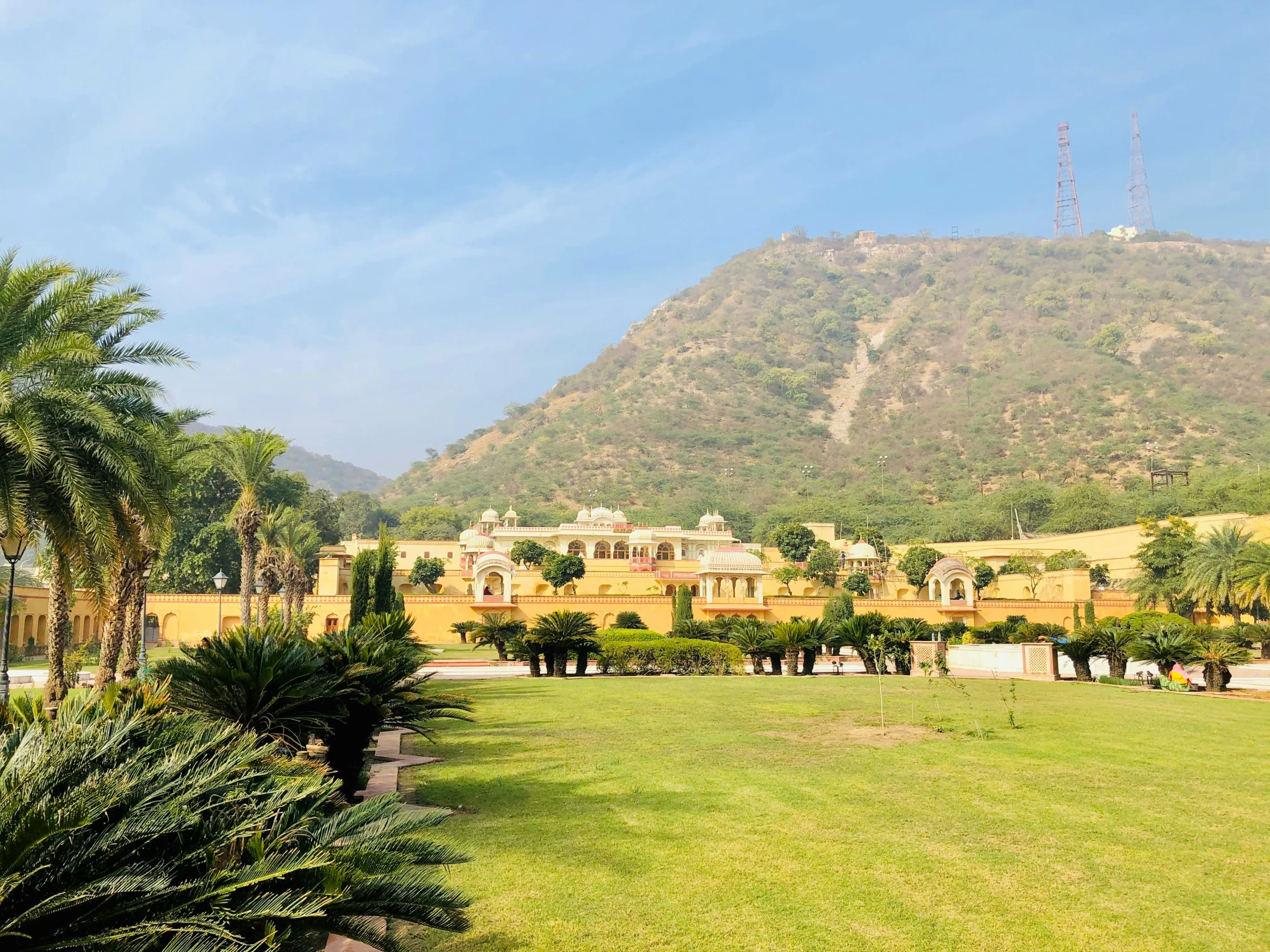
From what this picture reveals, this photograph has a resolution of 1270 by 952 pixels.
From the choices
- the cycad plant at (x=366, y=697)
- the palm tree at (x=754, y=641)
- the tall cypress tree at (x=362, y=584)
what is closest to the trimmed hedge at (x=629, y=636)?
the palm tree at (x=754, y=641)

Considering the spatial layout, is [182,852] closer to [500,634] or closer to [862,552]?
[500,634]

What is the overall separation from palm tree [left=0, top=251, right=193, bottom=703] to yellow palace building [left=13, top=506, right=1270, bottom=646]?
1595cm

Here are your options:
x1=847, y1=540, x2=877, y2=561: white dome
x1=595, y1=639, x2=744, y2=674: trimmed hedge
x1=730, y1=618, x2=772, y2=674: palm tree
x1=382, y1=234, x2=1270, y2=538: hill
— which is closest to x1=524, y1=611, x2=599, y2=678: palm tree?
x1=595, y1=639, x2=744, y2=674: trimmed hedge

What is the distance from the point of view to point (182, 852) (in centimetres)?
305

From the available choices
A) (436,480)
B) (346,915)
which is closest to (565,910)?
(346,915)

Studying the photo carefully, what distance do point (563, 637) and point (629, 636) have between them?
334 cm

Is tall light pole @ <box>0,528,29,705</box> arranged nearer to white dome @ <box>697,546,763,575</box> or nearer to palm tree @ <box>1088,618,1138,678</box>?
palm tree @ <box>1088,618,1138,678</box>

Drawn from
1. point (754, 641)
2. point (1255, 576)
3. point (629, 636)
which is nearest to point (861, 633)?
point (754, 641)

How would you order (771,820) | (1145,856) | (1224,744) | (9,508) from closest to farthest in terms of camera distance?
(1145,856)
(771,820)
(9,508)
(1224,744)

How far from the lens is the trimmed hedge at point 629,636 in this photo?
2339 centimetres

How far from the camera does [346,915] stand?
10.9ft

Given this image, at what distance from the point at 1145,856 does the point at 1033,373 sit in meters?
120

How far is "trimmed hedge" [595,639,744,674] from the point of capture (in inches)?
894

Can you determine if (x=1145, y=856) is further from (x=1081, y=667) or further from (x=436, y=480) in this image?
(x=436, y=480)
